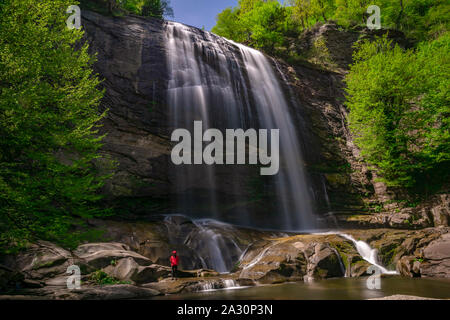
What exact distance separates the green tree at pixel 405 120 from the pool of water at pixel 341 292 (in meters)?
13.3

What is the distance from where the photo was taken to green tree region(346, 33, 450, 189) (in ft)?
68.2

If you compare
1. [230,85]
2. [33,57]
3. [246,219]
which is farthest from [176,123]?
[33,57]

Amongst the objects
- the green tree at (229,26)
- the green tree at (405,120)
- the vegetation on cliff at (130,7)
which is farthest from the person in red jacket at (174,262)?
the green tree at (229,26)

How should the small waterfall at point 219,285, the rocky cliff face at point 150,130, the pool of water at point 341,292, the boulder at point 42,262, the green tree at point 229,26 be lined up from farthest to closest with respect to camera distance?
1. the green tree at point 229,26
2. the rocky cliff face at point 150,130
3. the small waterfall at point 219,285
4. the boulder at point 42,262
5. the pool of water at point 341,292

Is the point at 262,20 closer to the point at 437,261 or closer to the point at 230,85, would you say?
the point at 230,85

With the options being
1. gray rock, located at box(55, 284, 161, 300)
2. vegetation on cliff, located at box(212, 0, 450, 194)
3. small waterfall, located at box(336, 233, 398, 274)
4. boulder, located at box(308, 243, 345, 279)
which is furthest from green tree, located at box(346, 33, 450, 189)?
gray rock, located at box(55, 284, 161, 300)

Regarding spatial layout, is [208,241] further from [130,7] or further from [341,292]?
[130,7]

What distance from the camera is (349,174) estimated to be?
2481cm

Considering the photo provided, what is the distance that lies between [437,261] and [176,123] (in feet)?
53.0

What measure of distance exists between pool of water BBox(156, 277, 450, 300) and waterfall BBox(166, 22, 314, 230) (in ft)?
33.5

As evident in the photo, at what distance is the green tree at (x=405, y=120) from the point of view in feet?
68.2

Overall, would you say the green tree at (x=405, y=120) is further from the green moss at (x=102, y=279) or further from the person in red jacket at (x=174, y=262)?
the green moss at (x=102, y=279)

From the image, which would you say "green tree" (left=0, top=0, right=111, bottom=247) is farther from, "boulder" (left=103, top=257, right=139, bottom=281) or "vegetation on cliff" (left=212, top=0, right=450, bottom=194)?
"vegetation on cliff" (left=212, top=0, right=450, bottom=194)

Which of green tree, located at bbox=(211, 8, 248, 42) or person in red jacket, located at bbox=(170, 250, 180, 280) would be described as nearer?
person in red jacket, located at bbox=(170, 250, 180, 280)
